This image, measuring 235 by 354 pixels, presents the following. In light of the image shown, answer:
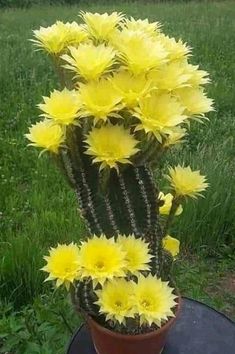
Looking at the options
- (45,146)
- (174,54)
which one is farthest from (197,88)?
(45,146)

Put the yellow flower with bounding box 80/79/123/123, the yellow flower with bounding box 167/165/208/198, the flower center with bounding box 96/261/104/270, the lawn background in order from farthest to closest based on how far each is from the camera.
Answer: the lawn background
the yellow flower with bounding box 167/165/208/198
the flower center with bounding box 96/261/104/270
the yellow flower with bounding box 80/79/123/123

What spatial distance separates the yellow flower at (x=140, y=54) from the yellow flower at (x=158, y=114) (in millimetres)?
78

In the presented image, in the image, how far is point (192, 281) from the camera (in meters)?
3.01

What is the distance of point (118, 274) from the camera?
5.43 feet

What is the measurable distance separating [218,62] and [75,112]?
521cm

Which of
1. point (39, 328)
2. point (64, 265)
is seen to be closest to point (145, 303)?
point (64, 265)

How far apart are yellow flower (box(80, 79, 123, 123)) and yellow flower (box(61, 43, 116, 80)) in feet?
0.09

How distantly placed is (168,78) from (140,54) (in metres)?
0.11

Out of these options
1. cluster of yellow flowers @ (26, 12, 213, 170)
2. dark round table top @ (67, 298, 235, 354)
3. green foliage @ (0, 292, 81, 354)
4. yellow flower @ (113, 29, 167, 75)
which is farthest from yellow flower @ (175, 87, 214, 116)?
green foliage @ (0, 292, 81, 354)

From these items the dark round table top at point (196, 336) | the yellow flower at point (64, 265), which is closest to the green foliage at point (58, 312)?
the dark round table top at point (196, 336)

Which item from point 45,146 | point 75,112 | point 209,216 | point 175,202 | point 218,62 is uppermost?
point 75,112

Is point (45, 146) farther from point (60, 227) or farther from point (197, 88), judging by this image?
point (60, 227)

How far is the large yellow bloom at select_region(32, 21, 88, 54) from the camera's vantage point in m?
1.74

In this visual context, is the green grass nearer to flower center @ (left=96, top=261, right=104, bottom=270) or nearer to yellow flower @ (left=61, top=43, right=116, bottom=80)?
flower center @ (left=96, top=261, right=104, bottom=270)
